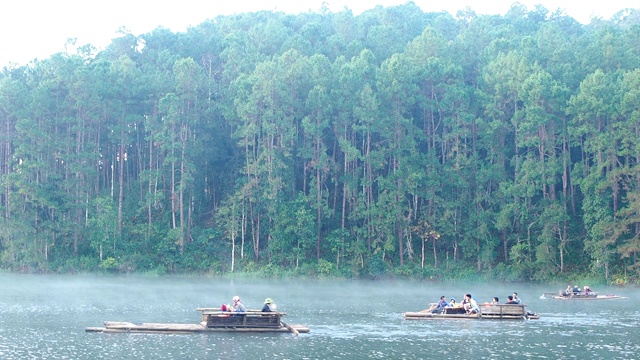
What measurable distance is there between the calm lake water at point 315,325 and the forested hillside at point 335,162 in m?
9.63

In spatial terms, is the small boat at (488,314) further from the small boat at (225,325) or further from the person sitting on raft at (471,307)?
the small boat at (225,325)

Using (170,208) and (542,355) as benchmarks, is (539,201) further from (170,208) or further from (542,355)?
(542,355)

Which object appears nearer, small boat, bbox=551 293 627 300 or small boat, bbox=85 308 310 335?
small boat, bbox=85 308 310 335

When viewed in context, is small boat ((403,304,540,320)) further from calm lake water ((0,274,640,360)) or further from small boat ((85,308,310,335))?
small boat ((85,308,310,335))

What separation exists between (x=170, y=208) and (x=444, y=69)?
30.2 metres

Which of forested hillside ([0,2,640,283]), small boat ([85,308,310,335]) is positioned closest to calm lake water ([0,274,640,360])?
small boat ([85,308,310,335])

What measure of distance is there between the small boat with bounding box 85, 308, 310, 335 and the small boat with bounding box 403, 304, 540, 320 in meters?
9.05

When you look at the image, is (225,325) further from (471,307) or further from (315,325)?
(471,307)

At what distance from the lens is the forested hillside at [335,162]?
77.4 meters

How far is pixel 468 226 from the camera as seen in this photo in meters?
80.1

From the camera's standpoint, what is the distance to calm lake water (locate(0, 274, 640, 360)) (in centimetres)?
3384

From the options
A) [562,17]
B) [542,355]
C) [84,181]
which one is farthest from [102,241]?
[562,17]

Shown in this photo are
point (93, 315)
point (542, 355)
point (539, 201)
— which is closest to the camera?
point (542, 355)

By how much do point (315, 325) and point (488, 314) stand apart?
34.3 feet
